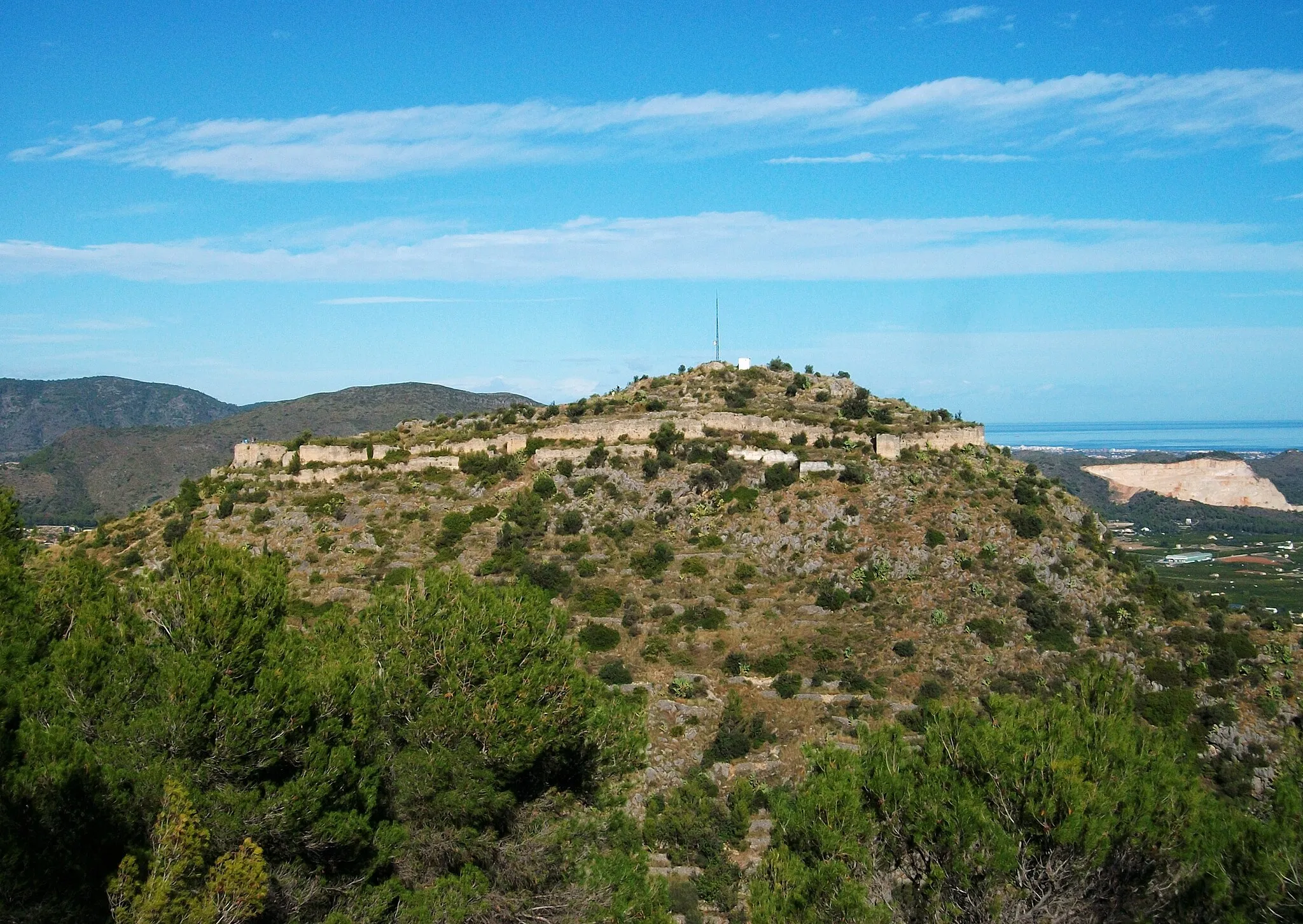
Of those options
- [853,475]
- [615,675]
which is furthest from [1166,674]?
[615,675]

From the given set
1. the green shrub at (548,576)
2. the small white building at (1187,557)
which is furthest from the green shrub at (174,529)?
the small white building at (1187,557)

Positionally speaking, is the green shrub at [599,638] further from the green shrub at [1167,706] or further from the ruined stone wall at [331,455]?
the ruined stone wall at [331,455]

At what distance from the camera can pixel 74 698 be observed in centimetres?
1195

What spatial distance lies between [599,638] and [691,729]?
473 centimetres

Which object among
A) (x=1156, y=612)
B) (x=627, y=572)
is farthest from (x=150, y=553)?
(x=1156, y=612)

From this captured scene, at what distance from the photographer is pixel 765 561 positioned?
3659 centimetres

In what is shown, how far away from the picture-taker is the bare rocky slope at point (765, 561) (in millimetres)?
29562

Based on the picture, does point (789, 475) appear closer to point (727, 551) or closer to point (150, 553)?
point (727, 551)

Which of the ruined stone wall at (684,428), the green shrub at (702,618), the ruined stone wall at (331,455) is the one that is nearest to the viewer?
the green shrub at (702,618)

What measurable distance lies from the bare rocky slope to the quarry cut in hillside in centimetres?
10580

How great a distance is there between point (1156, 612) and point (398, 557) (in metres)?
26.1

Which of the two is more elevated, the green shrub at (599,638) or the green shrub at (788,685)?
the green shrub at (599,638)

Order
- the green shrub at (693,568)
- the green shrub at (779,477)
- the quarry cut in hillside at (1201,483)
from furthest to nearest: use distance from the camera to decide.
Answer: the quarry cut in hillside at (1201,483)
the green shrub at (779,477)
the green shrub at (693,568)

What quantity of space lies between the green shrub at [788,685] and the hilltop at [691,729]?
0.07 m
